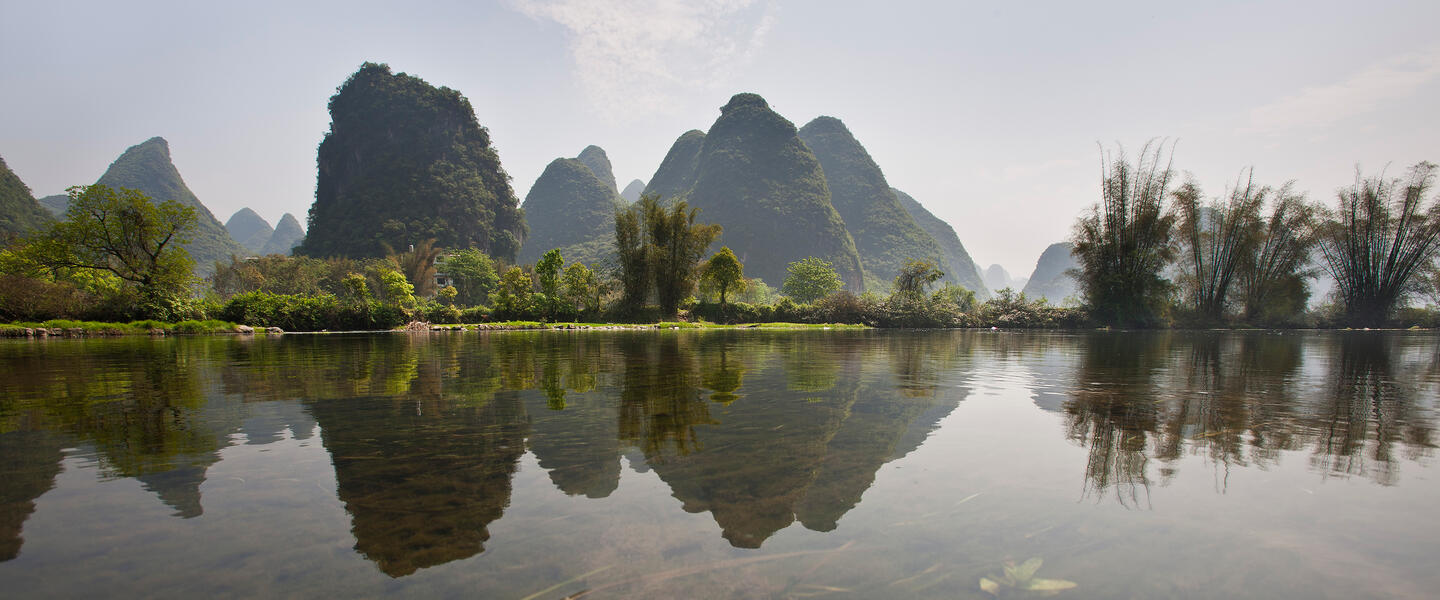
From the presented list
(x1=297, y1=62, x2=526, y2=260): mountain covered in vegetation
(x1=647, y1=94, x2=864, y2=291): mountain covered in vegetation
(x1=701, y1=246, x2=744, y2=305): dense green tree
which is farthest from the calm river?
(x1=647, y1=94, x2=864, y2=291): mountain covered in vegetation

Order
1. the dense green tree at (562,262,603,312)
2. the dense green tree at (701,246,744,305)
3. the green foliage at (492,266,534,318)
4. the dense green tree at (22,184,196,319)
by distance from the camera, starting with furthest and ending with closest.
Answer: the dense green tree at (701,246,744,305)
the dense green tree at (562,262,603,312)
the green foliage at (492,266,534,318)
the dense green tree at (22,184,196,319)

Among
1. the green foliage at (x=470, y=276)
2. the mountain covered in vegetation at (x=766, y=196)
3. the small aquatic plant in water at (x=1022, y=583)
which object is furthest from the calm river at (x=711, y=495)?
the mountain covered in vegetation at (x=766, y=196)

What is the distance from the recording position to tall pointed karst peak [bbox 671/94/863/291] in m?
160

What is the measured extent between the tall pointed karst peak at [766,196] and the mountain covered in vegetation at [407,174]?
63843 millimetres

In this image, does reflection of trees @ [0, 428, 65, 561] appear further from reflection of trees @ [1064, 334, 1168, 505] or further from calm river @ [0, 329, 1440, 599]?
reflection of trees @ [1064, 334, 1168, 505]

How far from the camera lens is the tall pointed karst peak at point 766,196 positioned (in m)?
160

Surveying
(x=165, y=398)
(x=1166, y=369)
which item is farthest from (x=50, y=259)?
(x=1166, y=369)

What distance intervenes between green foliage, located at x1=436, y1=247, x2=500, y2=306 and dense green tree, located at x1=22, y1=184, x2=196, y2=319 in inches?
1625

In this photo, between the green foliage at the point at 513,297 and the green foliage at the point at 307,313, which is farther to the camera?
the green foliage at the point at 513,297

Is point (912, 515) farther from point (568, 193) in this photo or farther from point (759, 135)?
point (568, 193)

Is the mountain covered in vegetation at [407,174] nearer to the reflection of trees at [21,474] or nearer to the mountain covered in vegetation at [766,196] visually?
the mountain covered in vegetation at [766,196]

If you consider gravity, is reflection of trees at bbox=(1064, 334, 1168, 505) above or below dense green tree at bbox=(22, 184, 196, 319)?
below

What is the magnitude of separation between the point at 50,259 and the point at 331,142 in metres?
114

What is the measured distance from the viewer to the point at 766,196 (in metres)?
168
